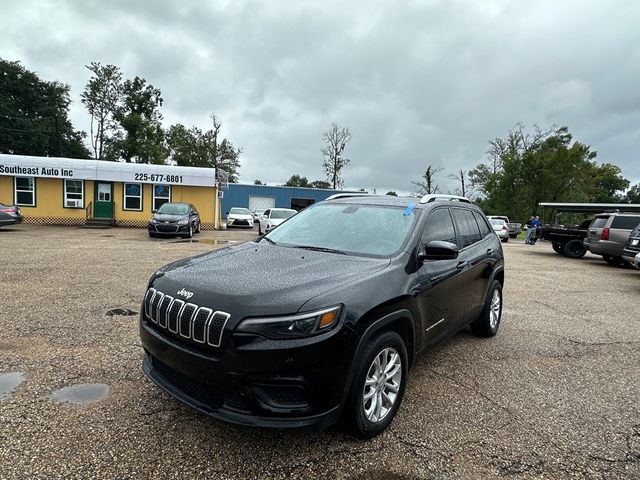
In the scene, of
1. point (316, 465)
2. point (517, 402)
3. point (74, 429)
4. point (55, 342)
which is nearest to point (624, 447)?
point (517, 402)

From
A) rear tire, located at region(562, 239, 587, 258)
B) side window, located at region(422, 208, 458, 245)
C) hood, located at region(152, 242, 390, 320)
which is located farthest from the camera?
rear tire, located at region(562, 239, 587, 258)

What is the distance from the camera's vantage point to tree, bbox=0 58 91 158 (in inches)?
1770

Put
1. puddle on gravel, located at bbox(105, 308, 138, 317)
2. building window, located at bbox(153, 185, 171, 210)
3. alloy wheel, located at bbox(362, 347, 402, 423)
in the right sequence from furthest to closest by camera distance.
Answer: building window, located at bbox(153, 185, 171, 210), puddle on gravel, located at bbox(105, 308, 138, 317), alloy wheel, located at bbox(362, 347, 402, 423)

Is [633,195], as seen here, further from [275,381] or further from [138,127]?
[275,381]

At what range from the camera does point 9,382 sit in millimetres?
3256

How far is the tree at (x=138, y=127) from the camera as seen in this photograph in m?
42.4

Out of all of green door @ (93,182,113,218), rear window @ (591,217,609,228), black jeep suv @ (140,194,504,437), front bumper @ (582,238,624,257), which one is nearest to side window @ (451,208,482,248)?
black jeep suv @ (140,194,504,437)

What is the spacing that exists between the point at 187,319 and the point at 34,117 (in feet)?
195

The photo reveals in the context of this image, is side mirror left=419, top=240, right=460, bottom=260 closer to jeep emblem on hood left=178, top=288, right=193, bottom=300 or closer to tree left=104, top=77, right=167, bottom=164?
jeep emblem on hood left=178, top=288, right=193, bottom=300

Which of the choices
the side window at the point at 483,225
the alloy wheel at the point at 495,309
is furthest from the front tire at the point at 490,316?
the side window at the point at 483,225

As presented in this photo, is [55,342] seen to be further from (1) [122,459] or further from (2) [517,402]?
(2) [517,402]

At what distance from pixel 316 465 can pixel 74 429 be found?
5.38ft

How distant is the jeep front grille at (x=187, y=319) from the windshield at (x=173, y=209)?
1507 centimetres

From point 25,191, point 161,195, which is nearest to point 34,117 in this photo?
point 25,191
